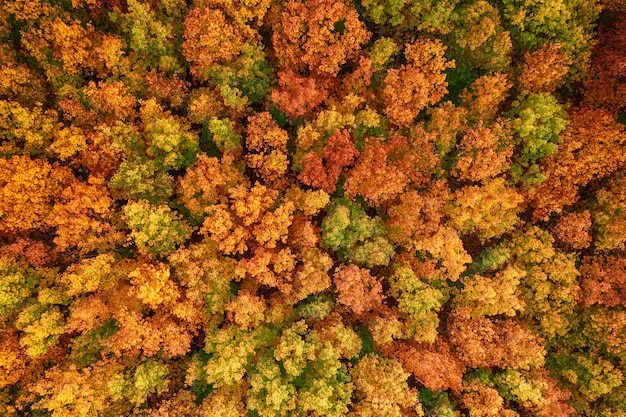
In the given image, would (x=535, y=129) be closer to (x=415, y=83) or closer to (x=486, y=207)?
(x=486, y=207)

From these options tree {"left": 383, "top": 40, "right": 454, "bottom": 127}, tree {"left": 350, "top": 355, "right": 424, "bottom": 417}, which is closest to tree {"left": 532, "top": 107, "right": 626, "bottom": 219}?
tree {"left": 383, "top": 40, "right": 454, "bottom": 127}

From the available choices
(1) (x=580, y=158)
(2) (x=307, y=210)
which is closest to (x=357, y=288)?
(2) (x=307, y=210)

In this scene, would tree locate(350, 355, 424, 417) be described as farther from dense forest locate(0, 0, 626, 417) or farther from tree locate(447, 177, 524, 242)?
tree locate(447, 177, 524, 242)

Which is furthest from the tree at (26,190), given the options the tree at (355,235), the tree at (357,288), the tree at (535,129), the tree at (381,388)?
the tree at (535,129)

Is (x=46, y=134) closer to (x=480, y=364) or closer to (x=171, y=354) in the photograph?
(x=171, y=354)

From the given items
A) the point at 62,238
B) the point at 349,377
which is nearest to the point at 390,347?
the point at 349,377

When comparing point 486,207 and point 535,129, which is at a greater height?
point 535,129

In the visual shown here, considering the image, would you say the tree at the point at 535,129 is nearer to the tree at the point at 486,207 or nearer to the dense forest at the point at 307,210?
the dense forest at the point at 307,210

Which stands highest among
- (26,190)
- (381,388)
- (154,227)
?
(26,190)

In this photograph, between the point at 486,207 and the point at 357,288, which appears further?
the point at 486,207
